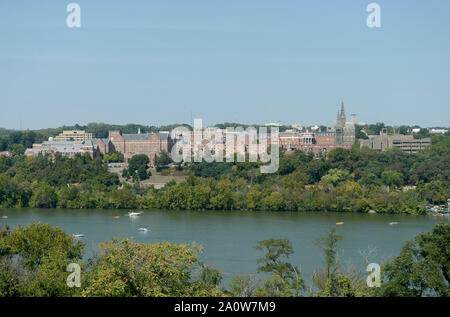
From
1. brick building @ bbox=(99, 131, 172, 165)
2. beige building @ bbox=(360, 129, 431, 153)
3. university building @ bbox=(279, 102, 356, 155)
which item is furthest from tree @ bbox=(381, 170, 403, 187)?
brick building @ bbox=(99, 131, 172, 165)

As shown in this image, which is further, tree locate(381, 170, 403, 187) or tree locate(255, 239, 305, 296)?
tree locate(381, 170, 403, 187)

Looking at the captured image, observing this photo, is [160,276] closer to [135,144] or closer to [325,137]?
[135,144]

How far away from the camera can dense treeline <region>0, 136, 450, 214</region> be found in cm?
1705

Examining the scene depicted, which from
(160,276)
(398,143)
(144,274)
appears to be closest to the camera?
(144,274)

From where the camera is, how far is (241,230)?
12938mm

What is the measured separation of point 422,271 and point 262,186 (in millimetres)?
12966

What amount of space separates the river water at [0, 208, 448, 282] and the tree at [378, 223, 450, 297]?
2773 mm

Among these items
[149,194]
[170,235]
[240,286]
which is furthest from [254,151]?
[240,286]

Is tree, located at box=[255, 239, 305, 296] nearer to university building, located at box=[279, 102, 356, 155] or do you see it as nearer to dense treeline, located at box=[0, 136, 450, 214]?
dense treeline, located at box=[0, 136, 450, 214]

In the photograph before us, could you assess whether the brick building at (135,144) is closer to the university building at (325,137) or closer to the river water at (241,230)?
the university building at (325,137)

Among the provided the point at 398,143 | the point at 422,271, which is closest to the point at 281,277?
the point at 422,271
